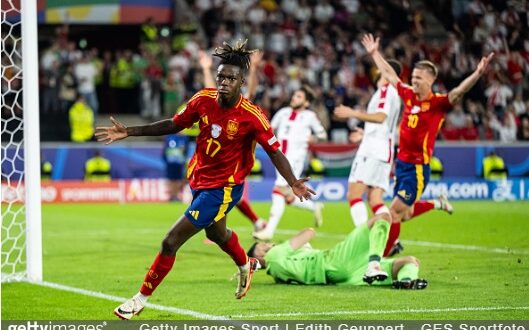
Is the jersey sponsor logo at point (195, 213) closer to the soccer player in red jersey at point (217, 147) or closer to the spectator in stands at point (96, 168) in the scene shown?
the soccer player in red jersey at point (217, 147)

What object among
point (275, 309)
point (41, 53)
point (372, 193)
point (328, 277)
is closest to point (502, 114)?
point (41, 53)

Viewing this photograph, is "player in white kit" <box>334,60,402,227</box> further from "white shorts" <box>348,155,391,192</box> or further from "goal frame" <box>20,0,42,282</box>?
"goal frame" <box>20,0,42,282</box>

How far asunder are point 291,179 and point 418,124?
13.5ft

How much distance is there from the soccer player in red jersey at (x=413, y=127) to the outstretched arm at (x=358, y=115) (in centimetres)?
36

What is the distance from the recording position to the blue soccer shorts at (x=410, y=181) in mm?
11992

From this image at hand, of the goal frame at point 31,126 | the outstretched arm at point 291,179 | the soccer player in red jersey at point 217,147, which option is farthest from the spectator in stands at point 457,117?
the outstretched arm at point 291,179

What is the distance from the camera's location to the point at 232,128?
8.30m

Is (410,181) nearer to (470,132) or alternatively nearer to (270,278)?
(270,278)

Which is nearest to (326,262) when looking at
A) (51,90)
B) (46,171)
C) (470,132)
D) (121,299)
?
(121,299)

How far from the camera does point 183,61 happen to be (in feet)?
99.7

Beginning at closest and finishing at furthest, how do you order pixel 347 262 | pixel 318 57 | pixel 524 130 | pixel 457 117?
pixel 347 262
pixel 524 130
pixel 457 117
pixel 318 57

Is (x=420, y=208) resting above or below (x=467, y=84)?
below

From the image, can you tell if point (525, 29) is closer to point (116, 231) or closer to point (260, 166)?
point (260, 166)

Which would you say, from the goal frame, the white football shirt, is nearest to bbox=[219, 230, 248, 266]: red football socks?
the goal frame
